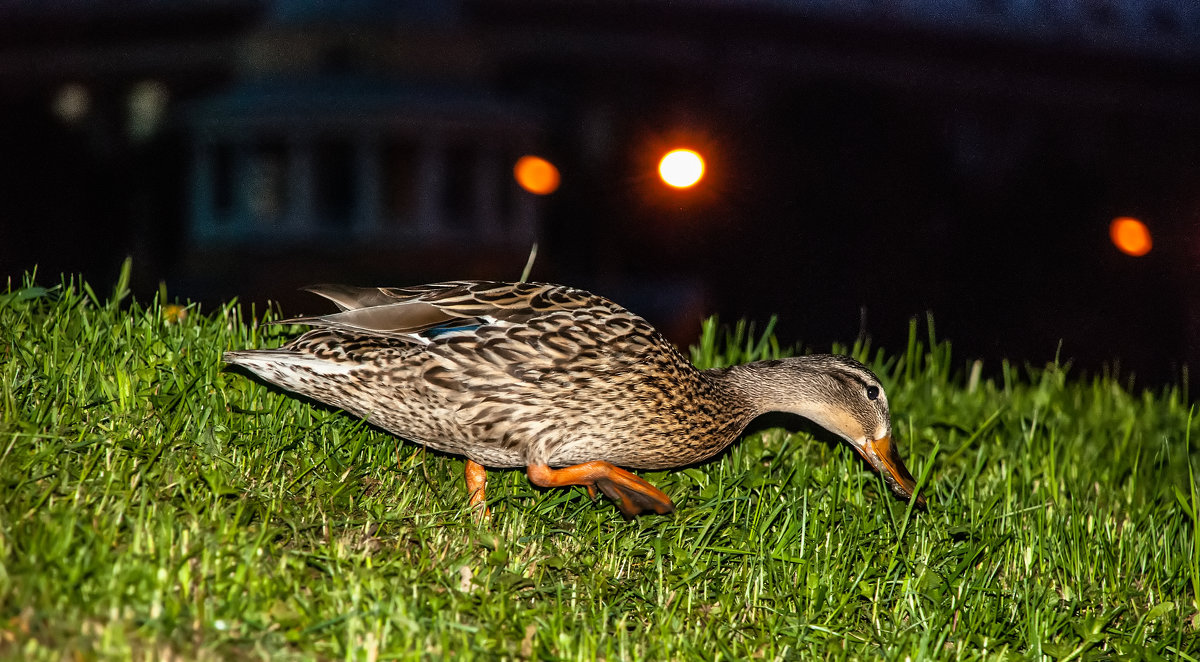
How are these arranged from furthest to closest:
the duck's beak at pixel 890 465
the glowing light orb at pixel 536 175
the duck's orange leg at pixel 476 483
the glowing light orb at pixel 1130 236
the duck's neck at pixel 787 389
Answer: the glowing light orb at pixel 536 175
the glowing light orb at pixel 1130 236
the duck's neck at pixel 787 389
the duck's beak at pixel 890 465
the duck's orange leg at pixel 476 483

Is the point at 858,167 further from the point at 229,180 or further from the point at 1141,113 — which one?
the point at 229,180

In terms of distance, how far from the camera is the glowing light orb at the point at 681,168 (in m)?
5.69

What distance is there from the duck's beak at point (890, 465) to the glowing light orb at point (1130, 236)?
3.23 meters

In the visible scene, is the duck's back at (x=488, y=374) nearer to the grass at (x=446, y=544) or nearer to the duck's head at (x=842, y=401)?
the grass at (x=446, y=544)

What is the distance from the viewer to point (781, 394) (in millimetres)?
4305

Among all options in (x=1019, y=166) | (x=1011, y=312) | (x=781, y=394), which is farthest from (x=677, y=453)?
(x=1019, y=166)

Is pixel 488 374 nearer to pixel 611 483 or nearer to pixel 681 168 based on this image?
pixel 611 483

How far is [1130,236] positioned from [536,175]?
4.25m

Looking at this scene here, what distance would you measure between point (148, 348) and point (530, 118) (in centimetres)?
529

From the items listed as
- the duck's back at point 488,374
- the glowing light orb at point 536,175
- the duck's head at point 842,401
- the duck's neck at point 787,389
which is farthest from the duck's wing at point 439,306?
the glowing light orb at point 536,175

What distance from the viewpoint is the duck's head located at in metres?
4.16

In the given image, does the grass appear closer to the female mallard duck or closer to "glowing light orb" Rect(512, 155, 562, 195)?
the female mallard duck

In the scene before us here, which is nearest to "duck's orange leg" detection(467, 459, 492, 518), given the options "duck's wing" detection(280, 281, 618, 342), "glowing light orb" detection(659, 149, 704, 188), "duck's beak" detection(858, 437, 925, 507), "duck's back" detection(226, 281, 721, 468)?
"duck's back" detection(226, 281, 721, 468)

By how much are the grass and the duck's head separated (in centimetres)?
14
